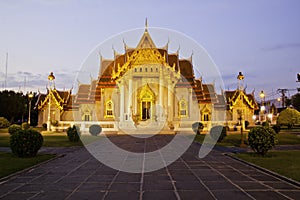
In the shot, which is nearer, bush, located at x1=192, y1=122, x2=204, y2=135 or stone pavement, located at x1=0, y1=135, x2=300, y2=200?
stone pavement, located at x1=0, y1=135, x2=300, y2=200

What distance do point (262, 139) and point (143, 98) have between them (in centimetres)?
2954

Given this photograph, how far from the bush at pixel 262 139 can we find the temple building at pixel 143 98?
992 inches

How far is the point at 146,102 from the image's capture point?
45406 millimetres

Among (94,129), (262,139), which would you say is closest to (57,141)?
(94,129)

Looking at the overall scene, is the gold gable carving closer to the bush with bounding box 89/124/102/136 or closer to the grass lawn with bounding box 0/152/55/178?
the bush with bounding box 89/124/102/136

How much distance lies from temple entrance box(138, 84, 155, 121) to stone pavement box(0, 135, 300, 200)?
105ft

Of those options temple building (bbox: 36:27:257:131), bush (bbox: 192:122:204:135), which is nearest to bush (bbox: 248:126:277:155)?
bush (bbox: 192:122:204:135)

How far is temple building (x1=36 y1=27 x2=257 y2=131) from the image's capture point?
44719 millimetres

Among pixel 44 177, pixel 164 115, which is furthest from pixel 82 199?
pixel 164 115

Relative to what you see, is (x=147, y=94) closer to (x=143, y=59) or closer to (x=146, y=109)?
(x=146, y=109)

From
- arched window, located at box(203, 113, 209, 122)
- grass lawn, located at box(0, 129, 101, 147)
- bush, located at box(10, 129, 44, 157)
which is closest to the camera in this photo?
bush, located at box(10, 129, 44, 157)

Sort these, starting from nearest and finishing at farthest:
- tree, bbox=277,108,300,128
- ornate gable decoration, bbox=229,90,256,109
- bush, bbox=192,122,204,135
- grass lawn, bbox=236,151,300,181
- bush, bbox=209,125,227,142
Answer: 1. grass lawn, bbox=236,151,300,181
2. bush, bbox=209,125,227,142
3. tree, bbox=277,108,300,128
4. bush, bbox=192,122,204,135
5. ornate gable decoration, bbox=229,90,256,109

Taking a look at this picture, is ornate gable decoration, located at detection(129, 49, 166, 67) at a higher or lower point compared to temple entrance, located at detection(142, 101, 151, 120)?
higher

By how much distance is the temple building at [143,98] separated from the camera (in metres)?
44.7
